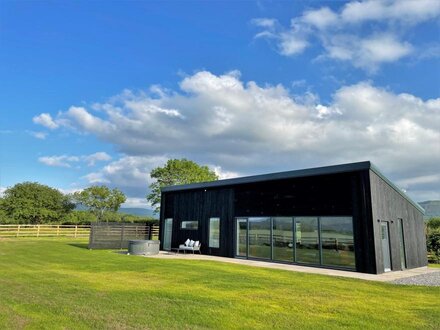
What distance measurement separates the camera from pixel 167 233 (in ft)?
64.1

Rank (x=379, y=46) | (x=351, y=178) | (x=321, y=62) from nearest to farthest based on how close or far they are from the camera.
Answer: (x=379, y=46), (x=351, y=178), (x=321, y=62)

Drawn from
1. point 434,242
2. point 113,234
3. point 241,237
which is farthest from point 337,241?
point 113,234

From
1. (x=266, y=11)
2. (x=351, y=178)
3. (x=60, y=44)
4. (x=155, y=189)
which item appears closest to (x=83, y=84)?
(x=60, y=44)

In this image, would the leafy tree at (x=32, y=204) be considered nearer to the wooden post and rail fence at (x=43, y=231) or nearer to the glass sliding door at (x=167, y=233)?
the wooden post and rail fence at (x=43, y=231)

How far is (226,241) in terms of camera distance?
15680 millimetres

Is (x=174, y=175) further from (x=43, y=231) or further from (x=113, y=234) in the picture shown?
(x=113, y=234)

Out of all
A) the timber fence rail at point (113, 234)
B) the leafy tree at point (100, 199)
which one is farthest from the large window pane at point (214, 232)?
the leafy tree at point (100, 199)

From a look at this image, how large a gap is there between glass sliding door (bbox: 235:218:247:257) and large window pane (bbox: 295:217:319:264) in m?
2.85

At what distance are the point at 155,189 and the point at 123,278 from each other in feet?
115

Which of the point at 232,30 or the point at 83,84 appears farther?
the point at 83,84

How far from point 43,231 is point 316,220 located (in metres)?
24.8

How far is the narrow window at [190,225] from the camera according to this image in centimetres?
1752

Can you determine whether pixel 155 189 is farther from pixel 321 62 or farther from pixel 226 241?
pixel 321 62

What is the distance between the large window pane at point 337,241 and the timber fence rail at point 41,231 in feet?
79.3
